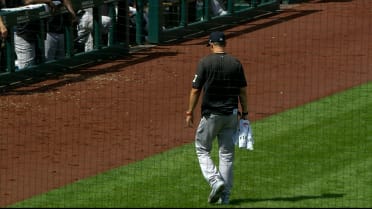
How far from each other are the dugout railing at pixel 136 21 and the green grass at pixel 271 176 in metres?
4.37

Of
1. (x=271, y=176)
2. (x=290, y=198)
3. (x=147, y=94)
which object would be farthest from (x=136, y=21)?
(x=290, y=198)

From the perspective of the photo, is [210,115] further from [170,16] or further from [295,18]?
[295,18]

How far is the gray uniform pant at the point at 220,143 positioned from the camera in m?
11.3

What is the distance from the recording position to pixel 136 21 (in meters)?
21.2

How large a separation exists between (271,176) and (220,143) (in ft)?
4.94

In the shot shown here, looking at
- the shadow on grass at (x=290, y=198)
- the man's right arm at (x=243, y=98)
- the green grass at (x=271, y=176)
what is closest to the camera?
the man's right arm at (x=243, y=98)

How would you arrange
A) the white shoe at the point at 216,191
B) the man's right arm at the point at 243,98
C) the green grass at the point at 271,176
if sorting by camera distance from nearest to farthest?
the white shoe at the point at 216,191 < the man's right arm at the point at 243,98 < the green grass at the point at 271,176

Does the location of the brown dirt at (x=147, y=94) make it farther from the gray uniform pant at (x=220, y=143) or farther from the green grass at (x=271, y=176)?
the gray uniform pant at (x=220, y=143)

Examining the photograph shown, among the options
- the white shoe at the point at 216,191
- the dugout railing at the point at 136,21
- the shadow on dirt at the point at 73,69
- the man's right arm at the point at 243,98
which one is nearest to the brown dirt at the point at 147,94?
the shadow on dirt at the point at 73,69

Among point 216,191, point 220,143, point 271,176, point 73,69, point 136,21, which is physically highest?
point 220,143

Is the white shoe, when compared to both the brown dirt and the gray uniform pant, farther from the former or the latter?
the brown dirt

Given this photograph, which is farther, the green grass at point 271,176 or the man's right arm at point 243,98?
the green grass at point 271,176

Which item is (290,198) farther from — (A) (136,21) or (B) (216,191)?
(A) (136,21)

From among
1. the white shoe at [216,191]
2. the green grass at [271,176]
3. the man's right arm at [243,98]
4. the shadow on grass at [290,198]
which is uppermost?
the man's right arm at [243,98]
